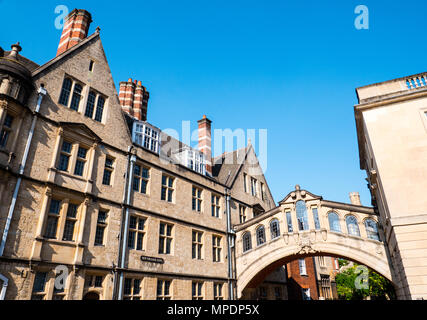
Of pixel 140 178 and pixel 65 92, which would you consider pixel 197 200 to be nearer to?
pixel 140 178

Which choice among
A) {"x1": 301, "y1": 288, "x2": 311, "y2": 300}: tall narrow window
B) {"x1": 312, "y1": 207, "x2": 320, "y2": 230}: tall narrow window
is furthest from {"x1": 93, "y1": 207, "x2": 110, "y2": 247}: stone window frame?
{"x1": 301, "y1": 288, "x2": 311, "y2": 300}: tall narrow window

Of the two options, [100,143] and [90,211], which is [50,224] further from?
[100,143]

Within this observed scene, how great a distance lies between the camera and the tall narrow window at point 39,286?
36.7 feet

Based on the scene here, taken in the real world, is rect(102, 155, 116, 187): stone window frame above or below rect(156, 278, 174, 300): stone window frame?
above

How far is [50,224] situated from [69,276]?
2383 mm

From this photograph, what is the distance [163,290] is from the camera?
52.9ft

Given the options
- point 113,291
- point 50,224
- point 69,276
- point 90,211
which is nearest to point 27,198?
point 50,224

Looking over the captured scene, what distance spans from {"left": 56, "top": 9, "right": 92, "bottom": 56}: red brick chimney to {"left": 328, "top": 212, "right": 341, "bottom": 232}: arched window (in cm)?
1971

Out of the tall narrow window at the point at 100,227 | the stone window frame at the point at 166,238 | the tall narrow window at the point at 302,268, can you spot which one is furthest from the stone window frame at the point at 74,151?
the tall narrow window at the point at 302,268

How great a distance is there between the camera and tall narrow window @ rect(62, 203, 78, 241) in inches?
507

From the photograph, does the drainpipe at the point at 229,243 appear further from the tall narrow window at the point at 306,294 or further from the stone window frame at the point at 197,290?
the tall narrow window at the point at 306,294

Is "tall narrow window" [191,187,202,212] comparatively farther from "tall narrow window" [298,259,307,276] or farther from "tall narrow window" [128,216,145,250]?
"tall narrow window" [298,259,307,276]

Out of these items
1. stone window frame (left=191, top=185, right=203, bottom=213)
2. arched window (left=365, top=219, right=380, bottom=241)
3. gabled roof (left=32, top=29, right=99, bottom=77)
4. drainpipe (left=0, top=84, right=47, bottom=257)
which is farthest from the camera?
stone window frame (left=191, top=185, right=203, bottom=213)

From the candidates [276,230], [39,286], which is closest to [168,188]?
[276,230]
